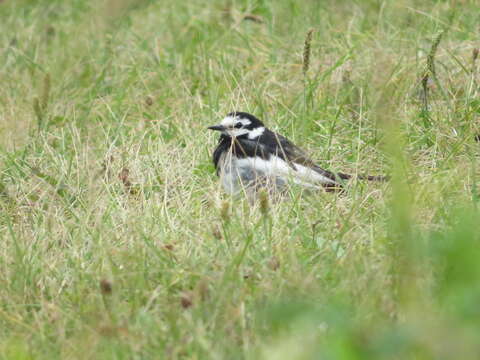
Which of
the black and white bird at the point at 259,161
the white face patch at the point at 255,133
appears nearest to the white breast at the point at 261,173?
the black and white bird at the point at 259,161

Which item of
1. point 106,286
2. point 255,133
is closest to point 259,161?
point 255,133

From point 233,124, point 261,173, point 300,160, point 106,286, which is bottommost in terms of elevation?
point 261,173

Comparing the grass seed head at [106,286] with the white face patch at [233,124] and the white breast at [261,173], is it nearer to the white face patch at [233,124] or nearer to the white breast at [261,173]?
the white breast at [261,173]

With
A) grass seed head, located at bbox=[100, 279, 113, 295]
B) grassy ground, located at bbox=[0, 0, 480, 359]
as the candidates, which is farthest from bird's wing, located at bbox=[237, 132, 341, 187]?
→ grass seed head, located at bbox=[100, 279, 113, 295]

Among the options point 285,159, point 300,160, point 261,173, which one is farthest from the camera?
point 261,173

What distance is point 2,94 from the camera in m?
6.29

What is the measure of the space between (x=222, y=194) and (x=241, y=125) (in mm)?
691

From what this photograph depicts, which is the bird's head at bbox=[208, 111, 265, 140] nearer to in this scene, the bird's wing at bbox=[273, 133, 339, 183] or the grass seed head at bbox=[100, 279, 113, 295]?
the bird's wing at bbox=[273, 133, 339, 183]

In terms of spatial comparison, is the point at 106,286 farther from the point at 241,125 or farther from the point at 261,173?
the point at 241,125

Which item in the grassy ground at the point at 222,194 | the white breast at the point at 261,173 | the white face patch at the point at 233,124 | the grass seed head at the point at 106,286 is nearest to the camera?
the grassy ground at the point at 222,194

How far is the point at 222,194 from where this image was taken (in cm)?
456

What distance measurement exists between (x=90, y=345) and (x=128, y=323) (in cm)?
18

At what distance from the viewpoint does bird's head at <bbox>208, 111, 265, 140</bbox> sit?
5.09 metres

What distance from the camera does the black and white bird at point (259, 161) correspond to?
181 inches
